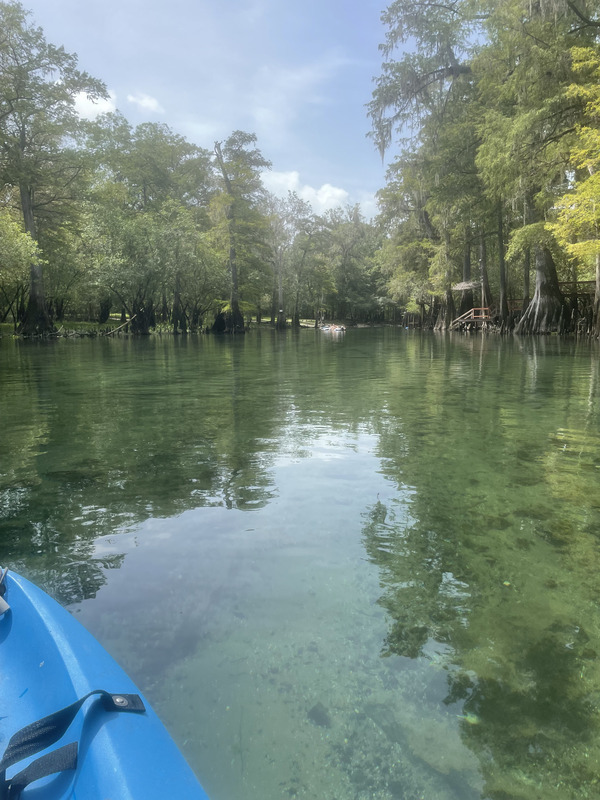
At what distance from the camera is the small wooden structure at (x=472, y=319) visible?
116 feet

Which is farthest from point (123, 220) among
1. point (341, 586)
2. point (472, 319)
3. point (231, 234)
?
point (341, 586)

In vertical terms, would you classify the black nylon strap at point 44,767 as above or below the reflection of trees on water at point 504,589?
above

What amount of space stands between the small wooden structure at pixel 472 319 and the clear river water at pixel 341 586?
98.3 ft

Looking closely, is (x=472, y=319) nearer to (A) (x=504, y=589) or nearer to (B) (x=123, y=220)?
(B) (x=123, y=220)

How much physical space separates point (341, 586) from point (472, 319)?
1424 inches

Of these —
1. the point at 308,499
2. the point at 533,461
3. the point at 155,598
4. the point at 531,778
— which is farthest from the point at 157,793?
the point at 533,461

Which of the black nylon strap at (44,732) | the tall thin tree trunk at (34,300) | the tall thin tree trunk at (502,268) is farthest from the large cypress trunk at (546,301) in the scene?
the black nylon strap at (44,732)

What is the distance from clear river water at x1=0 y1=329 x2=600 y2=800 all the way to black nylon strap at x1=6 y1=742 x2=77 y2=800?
2.15 ft

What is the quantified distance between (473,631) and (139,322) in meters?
42.0

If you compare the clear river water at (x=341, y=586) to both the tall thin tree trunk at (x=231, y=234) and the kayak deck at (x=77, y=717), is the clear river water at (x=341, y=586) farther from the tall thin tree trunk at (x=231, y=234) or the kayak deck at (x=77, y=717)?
the tall thin tree trunk at (x=231, y=234)

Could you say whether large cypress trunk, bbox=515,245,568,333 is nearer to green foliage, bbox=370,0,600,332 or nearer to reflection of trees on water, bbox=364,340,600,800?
green foliage, bbox=370,0,600,332

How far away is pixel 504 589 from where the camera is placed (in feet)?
9.53

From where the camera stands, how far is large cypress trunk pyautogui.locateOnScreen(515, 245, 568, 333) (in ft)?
87.6

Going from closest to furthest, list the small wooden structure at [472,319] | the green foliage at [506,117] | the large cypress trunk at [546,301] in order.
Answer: the green foliage at [506,117]
the large cypress trunk at [546,301]
the small wooden structure at [472,319]
